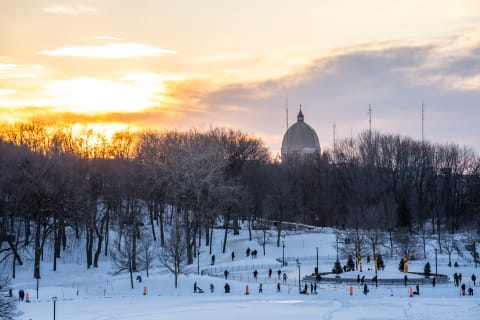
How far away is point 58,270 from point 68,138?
1589 inches

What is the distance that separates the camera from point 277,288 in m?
54.7

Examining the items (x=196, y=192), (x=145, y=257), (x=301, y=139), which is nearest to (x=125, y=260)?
(x=145, y=257)

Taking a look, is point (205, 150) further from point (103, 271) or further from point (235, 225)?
point (103, 271)

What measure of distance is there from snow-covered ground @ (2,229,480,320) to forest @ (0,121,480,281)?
199 centimetres

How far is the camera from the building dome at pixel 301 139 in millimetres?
184312

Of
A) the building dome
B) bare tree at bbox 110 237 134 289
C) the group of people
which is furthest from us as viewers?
the building dome

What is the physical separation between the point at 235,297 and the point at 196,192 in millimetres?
24248

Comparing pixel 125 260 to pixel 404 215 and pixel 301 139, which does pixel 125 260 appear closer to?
pixel 404 215

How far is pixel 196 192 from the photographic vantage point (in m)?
74.4

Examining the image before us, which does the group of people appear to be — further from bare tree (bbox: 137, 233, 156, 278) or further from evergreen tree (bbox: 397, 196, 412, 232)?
evergreen tree (bbox: 397, 196, 412, 232)

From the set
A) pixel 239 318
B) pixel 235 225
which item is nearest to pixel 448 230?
pixel 235 225

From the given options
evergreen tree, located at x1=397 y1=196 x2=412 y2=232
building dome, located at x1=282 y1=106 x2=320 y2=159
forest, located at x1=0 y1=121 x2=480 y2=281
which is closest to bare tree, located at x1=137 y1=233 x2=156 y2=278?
forest, located at x1=0 y1=121 x2=480 y2=281

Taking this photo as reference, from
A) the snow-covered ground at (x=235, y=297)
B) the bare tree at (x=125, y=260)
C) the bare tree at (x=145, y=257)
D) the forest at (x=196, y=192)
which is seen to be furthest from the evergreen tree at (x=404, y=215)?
the bare tree at (x=125, y=260)

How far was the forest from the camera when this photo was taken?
231 ft
